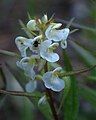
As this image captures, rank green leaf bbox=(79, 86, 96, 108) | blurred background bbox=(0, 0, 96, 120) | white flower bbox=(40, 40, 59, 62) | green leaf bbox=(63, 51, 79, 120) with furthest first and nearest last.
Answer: blurred background bbox=(0, 0, 96, 120) → green leaf bbox=(79, 86, 96, 108) → green leaf bbox=(63, 51, 79, 120) → white flower bbox=(40, 40, 59, 62)

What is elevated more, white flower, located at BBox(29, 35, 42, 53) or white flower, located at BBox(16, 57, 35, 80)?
white flower, located at BBox(29, 35, 42, 53)

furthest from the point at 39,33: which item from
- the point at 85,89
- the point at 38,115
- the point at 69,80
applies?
the point at 38,115

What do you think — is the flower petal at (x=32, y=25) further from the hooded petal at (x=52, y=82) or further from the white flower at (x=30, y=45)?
the hooded petal at (x=52, y=82)

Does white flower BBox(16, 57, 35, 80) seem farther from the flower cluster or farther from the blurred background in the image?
the blurred background

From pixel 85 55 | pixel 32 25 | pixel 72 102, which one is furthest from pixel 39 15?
pixel 32 25

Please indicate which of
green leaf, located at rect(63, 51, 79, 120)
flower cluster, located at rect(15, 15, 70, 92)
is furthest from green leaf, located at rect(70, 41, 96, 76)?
flower cluster, located at rect(15, 15, 70, 92)

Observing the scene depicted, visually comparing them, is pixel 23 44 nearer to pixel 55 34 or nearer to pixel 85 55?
pixel 55 34

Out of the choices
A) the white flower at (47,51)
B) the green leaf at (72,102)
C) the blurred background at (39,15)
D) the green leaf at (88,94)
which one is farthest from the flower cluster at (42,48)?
the blurred background at (39,15)

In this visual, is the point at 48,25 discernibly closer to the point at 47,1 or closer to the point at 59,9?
the point at 47,1
